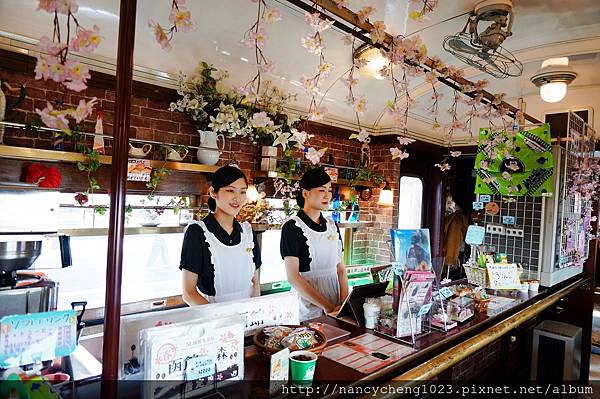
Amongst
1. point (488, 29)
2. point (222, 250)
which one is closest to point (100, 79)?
point (222, 250)

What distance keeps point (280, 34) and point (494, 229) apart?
2392 mm

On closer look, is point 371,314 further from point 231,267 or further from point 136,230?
point 136,230

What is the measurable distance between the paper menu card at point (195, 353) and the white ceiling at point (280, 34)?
230 centimetres

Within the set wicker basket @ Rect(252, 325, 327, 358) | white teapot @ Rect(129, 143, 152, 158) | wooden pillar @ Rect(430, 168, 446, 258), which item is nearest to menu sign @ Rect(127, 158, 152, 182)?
white teapot @ Rect(129, 143, 152, 158)

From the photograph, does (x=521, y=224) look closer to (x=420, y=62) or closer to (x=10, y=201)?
(x=420, y=62)

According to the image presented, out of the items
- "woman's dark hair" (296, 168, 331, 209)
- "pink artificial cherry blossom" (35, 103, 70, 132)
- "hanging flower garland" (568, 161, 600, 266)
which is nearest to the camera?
"pink artificial cherry blossom" (35, 103, 70, 132)

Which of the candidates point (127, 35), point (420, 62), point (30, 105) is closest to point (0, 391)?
point (127, 35)

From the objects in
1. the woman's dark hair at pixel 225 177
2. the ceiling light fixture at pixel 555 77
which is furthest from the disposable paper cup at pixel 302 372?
the ceiling light fixture at pixel 555 77

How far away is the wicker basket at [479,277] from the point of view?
278cm

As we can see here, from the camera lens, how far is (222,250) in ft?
7.19

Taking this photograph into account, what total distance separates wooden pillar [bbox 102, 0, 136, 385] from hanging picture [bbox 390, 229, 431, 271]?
124 cm

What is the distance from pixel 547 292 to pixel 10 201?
11.3 ft

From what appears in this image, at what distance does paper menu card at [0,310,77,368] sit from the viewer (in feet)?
3.28

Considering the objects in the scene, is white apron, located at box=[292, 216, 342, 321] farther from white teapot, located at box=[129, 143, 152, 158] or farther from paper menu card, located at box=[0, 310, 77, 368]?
paper menu card, located at box=[0, 310, 77, 368]
